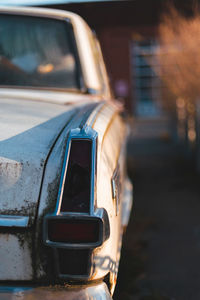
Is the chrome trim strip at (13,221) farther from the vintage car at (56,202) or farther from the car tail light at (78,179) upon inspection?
the car tail light at (78,179)

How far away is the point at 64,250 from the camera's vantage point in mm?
1491

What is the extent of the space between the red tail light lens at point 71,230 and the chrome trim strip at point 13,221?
0.10 m

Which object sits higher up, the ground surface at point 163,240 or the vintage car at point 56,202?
the vintage car at point 56,202

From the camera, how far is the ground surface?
2859mm

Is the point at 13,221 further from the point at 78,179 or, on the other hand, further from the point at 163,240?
the point at 163,240

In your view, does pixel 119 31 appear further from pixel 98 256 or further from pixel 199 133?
pixel 98 256

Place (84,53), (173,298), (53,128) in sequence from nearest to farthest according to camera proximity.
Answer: (53,128) → (173,298) → (84,53)

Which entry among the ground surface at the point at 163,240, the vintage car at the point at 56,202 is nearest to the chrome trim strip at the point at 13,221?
the vintage car at the point at 56,202

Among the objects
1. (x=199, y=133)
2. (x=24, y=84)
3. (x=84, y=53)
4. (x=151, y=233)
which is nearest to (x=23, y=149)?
(x=24, y=84)

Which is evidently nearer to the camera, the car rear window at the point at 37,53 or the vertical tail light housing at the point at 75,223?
the vertical tail light housing at the point at 75,223

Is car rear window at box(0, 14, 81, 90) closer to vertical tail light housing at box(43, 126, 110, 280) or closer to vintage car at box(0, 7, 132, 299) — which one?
vintage car at box(0, 7, 132, 299)

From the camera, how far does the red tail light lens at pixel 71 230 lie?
1487 mm

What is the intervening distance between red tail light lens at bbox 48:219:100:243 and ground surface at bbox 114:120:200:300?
134 cm

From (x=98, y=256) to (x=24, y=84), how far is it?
1614mm
